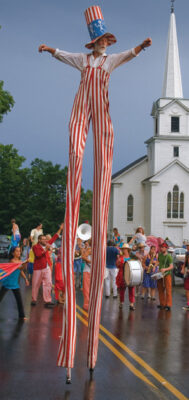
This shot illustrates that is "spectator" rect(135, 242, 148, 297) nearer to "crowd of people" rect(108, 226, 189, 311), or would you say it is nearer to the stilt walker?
"crowd of people" rect(108, 226, 189, 311)

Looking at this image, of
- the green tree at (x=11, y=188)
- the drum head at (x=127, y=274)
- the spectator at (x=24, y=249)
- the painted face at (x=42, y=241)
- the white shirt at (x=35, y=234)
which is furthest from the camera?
the green tree at (x=11, y=188)

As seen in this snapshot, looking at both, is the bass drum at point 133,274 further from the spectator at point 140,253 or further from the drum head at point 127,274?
the spectator at point 140,253

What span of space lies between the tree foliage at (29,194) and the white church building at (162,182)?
6081 millimetres

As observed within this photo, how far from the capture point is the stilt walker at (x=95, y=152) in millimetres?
7508

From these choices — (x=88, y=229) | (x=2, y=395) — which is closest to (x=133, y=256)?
(x=88, y=229)

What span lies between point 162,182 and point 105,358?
1821 inches

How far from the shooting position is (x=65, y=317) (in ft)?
24.3

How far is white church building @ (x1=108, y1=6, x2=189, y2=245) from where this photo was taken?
5425 centimetres

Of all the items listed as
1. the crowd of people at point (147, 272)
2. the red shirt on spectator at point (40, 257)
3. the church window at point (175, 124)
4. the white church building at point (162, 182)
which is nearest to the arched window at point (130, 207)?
the white church building at point (162, 182)

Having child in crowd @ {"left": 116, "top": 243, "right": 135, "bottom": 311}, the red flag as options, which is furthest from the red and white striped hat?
child in crowd @ {"left": 116, "top": 243, "right": 135, "bottom": 311}

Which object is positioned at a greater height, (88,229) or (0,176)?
(0,176)

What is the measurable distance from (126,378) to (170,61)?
182 ft

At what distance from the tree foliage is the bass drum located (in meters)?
42.4

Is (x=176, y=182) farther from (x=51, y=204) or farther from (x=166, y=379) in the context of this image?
(x=166, y=379)
